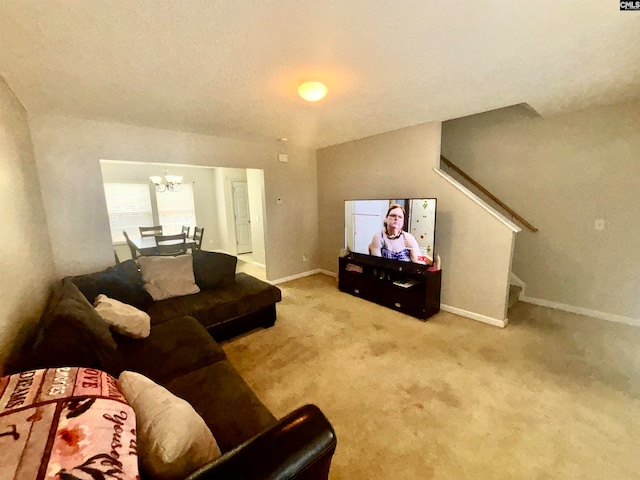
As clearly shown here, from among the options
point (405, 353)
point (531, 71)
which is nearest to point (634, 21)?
point (531, 71)

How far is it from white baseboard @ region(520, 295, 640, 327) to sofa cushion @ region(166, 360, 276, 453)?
3841 mm

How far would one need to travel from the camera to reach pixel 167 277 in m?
2.75

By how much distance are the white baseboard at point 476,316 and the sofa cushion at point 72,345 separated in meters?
3.33

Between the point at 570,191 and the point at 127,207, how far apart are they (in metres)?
7.74

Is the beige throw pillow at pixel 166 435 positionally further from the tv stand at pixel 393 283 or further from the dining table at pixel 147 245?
the dining table at pixel 147 245

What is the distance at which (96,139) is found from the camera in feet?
9.61

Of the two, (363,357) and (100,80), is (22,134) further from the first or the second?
(363,357)

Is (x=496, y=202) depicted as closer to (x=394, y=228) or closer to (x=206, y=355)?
(x=394, y=228)

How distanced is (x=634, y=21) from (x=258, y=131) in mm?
3305

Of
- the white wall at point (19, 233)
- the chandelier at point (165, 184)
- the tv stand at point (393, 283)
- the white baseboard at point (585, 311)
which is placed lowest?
the white baseboard at point (585, 311)

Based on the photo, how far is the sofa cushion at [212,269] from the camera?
292cm

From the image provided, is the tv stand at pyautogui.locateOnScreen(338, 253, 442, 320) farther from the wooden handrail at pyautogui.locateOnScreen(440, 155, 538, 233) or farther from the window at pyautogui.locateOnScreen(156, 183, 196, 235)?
the window at pyautogui.locateOnScreen(156, 183, 196, 235)

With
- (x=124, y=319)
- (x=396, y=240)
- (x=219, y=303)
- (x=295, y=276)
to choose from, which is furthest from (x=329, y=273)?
(x=124, y=319)

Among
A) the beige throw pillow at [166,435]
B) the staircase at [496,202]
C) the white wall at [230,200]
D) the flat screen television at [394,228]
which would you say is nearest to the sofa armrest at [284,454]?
the beige throw pillow at [166,435]
